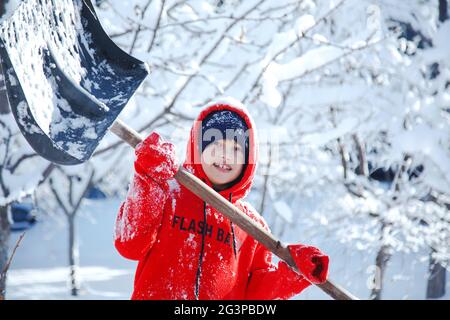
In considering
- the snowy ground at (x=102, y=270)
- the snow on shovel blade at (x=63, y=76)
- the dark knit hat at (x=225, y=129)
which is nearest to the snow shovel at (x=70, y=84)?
the snow on shovel blade at (x=63, y=76)

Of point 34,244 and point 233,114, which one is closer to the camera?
point 233,114

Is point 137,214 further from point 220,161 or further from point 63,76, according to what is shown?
point 63,76

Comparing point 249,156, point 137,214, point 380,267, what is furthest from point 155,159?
point 380,267

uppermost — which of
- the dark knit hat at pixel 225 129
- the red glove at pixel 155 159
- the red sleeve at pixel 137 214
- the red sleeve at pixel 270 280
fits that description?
the dark knit hat at pixel 225 129

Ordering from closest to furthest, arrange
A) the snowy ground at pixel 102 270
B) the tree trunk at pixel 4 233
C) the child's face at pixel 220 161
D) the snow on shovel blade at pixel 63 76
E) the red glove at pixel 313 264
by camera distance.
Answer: the snow on shovel blade at pixel 63 76 < the red glove at pixel 313 264 < the child's face at pixel 220 161 < the tree trunk at pixel 4 233 < the snowy ground at pixel 102 270

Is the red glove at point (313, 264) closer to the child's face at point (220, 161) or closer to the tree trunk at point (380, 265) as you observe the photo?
the child's face at point (220, 161)

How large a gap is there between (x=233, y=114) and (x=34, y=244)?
1096cm

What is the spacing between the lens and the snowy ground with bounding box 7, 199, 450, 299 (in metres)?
7.25

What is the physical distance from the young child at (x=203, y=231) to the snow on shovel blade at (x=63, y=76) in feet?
0.78

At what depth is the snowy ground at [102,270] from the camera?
23.8ft

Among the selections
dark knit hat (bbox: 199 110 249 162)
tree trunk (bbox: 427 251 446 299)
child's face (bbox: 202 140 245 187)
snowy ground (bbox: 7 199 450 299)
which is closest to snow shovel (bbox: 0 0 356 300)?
child's face (bbox: 202 140 245 187)
